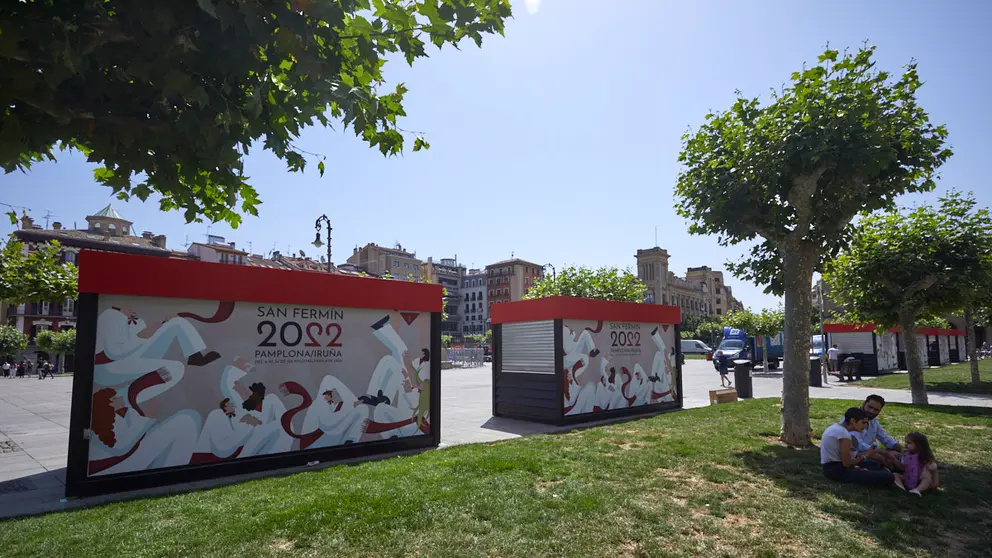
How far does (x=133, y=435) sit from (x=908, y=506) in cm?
914

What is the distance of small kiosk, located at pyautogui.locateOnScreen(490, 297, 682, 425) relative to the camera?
1253cm

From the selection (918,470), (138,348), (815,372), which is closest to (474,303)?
(815,372)

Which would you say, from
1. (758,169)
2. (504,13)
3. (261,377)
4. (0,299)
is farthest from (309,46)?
(0,299)

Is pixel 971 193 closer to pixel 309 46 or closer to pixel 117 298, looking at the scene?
pixel 309 46

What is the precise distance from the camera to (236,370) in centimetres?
786

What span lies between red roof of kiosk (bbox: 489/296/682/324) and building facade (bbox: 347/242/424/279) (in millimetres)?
94649

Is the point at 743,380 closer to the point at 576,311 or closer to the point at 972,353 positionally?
the point at 576,311

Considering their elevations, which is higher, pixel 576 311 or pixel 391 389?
pixel 576 311

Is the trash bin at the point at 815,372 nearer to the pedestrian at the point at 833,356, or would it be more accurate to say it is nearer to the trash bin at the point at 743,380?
the trash bin at the point at 743,380

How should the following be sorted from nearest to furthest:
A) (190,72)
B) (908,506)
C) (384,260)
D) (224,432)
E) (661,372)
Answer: (190,72)
(908,506)
(224,432)
(661,372)
(384,260)

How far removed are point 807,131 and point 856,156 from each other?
0.82m

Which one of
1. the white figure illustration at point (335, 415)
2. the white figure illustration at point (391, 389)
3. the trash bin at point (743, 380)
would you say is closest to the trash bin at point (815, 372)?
the trash bin at point (743, 380)

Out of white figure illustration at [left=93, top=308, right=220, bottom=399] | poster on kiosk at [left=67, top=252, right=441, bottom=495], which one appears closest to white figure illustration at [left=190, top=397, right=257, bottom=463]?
poster on kiosk at [left=67, top=252, right=441, bottom=495]

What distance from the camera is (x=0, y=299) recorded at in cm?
1177
